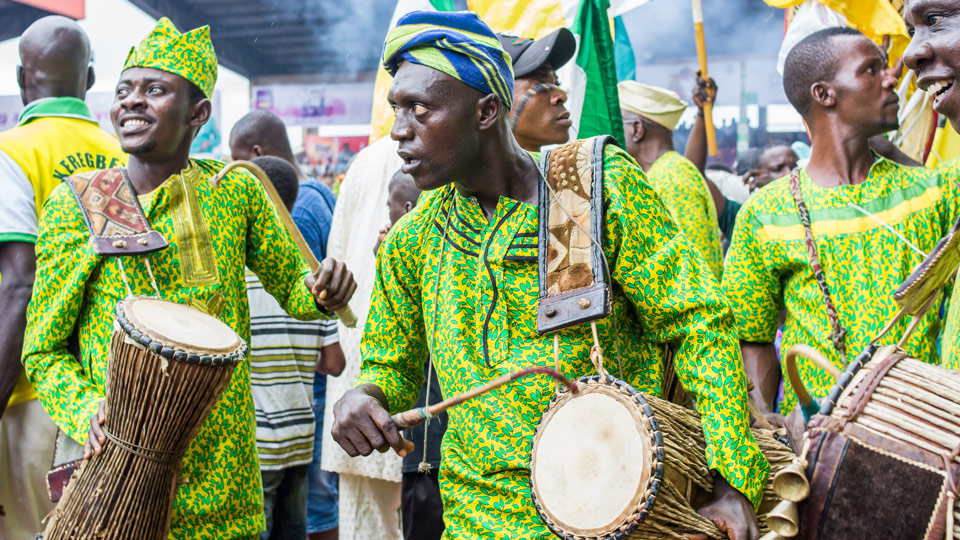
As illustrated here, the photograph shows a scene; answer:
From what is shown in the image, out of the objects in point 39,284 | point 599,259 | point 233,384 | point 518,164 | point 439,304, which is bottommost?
point 233,384

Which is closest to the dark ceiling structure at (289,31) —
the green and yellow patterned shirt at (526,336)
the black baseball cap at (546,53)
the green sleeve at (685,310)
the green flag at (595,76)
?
the green flag at (595,76)

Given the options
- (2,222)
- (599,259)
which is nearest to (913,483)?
(599,259)

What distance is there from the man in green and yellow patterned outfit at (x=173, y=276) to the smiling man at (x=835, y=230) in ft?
5.46

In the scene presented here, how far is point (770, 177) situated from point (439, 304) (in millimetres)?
6114

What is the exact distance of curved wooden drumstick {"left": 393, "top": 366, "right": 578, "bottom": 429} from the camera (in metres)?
2.23

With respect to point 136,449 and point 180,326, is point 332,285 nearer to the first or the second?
point 180,326

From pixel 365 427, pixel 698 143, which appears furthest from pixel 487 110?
pixel 698 143

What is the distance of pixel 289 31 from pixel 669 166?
13252mm

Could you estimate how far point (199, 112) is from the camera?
3.59 metres

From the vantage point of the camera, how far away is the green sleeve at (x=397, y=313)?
9.07ft

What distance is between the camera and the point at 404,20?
104 inches

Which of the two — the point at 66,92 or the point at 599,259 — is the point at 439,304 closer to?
the point at 599,259

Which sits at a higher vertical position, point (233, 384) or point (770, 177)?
point (770, 177)

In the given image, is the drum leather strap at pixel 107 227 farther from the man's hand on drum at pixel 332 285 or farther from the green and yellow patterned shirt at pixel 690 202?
the green and yellow patterned shirt at pixel 690 202
